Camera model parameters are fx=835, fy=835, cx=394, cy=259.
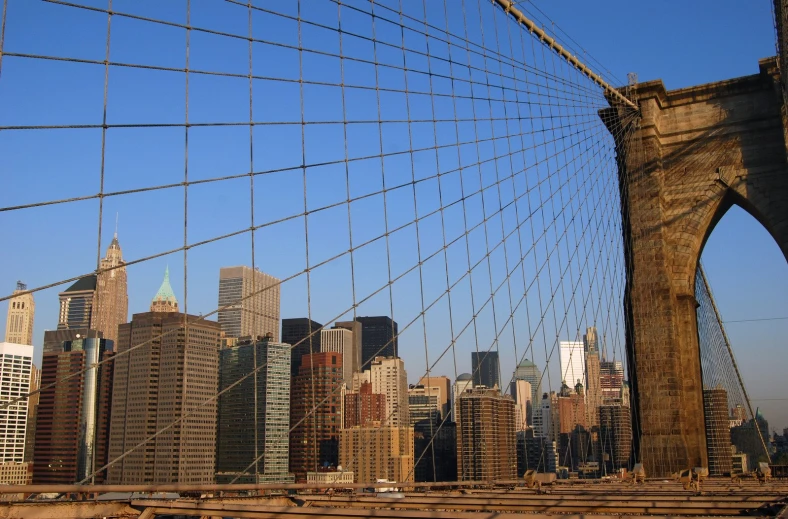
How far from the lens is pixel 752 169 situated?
1415cm

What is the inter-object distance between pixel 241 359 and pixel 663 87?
54421 millimetres

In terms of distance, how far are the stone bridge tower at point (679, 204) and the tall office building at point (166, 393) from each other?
8197mm

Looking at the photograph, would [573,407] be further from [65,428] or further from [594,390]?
[65,428]

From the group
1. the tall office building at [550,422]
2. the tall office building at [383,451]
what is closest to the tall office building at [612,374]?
the tall office building at [550,422]

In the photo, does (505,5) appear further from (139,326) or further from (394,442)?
(394,442)

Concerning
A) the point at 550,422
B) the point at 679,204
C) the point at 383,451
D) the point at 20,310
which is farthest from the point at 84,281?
the point at 550,422

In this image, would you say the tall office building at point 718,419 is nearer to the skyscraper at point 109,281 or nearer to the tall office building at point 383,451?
the tall office building at point 383,451

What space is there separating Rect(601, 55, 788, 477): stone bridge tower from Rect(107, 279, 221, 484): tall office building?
323 inches

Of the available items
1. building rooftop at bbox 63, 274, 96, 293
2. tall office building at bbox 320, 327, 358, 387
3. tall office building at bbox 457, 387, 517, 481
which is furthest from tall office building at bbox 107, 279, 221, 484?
tall office building at bbox 457, 387, 517, 481

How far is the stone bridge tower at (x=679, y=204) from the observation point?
13.5 m

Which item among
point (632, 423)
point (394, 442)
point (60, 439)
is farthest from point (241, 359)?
point (632, 423)

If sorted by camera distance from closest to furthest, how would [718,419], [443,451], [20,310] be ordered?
[20,310], [718,419], [443,451]

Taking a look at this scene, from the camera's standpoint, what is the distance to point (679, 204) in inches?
572

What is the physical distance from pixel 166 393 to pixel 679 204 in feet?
79.0
